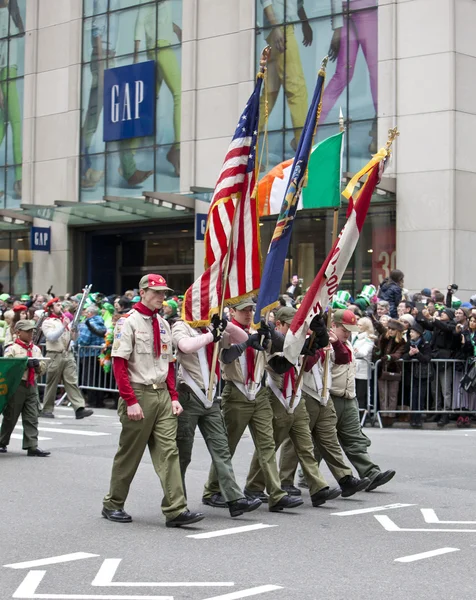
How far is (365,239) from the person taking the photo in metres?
26.2

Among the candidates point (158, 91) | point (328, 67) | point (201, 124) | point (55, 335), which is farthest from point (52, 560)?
point (158, 91)

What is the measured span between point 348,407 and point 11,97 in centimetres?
2755

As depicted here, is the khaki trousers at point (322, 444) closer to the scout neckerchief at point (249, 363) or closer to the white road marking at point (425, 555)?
the scout neckerchief at point (249, 363)

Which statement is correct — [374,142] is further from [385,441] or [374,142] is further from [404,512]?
[404,512]

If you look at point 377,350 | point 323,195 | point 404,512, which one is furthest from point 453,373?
point 404,512

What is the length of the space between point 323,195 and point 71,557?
199 inches

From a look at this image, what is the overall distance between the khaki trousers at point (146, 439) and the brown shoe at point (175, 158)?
22101mm

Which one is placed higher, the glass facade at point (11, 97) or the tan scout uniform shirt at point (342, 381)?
the glass facade at point (11, 97)

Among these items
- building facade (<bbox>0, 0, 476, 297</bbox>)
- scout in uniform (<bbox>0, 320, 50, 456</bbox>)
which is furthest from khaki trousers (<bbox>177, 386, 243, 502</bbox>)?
building facade (<bbox>0, 0, 476, 297</bbox>)

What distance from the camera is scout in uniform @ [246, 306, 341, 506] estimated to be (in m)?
9.25

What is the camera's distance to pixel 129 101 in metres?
31.2

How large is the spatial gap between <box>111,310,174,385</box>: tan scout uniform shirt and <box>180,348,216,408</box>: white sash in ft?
1.27

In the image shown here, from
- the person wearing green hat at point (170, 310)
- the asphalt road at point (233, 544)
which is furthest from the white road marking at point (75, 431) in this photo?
the asphalt road at point (233, 544)

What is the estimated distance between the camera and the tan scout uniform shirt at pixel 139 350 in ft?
27.6
